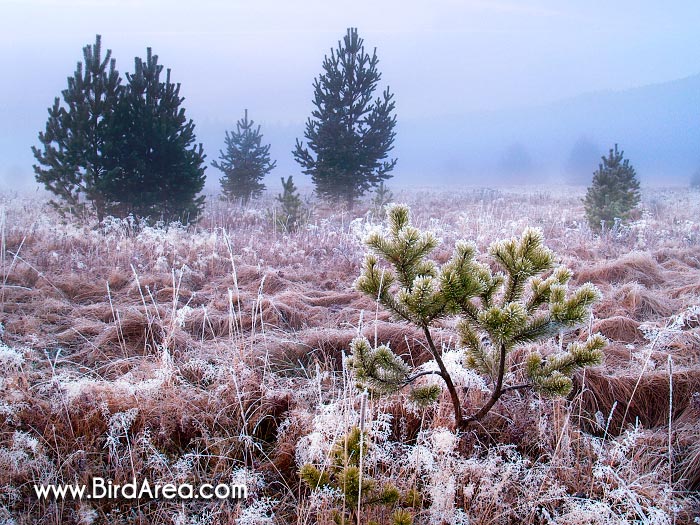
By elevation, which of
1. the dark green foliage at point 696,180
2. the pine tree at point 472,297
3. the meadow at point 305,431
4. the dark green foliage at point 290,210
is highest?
the dark green foliage at point 696,180

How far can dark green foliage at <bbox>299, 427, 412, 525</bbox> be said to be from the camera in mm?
1746

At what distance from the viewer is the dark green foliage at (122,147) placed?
35.4 ft

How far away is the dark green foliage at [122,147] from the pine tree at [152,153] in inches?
0.9

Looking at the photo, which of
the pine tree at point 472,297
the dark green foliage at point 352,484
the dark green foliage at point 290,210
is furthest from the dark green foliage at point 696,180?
the dark green foliage at point 352,484

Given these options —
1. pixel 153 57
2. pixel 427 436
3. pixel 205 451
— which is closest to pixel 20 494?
pixel 205 451

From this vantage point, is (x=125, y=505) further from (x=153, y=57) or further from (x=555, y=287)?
(x=153, y=57)

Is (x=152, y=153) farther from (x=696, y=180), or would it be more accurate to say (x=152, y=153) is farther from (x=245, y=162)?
(x=696, y=180)

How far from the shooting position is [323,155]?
1867 cm

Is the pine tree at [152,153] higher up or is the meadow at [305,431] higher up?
the pine tree at [152,153]

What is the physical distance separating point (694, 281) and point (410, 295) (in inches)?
220

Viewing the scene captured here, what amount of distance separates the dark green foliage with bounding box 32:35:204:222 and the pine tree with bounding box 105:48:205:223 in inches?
0.9

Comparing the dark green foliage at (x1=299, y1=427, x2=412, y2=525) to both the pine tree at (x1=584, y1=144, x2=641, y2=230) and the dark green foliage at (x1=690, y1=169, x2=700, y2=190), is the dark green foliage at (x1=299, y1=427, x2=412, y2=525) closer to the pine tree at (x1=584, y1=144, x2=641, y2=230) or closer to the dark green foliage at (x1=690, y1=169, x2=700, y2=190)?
the pine tree at (x1=584, y1=144, x2=641, y2=230)

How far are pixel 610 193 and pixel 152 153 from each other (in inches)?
472

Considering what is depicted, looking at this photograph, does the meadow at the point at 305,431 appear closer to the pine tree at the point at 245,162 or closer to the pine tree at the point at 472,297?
the pine tree at the point at 472,297
